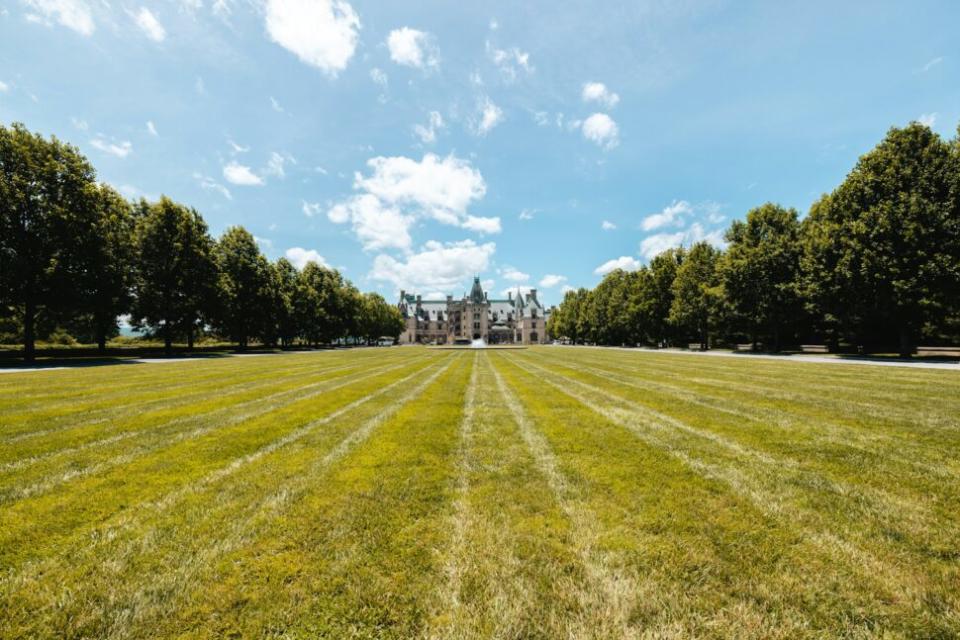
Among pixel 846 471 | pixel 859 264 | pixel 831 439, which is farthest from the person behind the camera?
pixel 859 264

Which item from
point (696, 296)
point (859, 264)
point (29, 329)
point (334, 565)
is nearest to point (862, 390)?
point (334, 565)

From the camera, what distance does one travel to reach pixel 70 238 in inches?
1077

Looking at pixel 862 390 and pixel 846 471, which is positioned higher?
pixel 862 390

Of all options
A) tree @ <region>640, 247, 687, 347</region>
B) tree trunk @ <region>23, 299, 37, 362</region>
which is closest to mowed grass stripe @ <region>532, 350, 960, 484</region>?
tree trunk @ <region>23, 299, 37, 362</region>

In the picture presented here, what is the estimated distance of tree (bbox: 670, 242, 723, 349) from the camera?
46.3 metres

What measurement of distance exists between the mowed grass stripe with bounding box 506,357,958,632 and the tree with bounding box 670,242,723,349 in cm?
4543

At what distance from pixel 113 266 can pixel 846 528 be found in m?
44.4

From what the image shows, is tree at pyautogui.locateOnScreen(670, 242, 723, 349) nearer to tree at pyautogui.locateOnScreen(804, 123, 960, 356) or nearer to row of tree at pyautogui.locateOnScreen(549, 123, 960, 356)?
row of tree at pyautogui.locateOnScreen(549, 123, 960, 356)

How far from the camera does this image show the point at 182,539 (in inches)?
155

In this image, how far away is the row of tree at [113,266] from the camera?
2641 centimetres

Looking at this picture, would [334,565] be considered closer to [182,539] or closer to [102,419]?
[182,539]

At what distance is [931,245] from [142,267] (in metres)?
67.5

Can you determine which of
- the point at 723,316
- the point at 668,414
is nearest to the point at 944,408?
the point at 668,414

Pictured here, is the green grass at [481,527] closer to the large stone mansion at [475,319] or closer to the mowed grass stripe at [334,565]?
the mowed grass stripe at [334,565]
